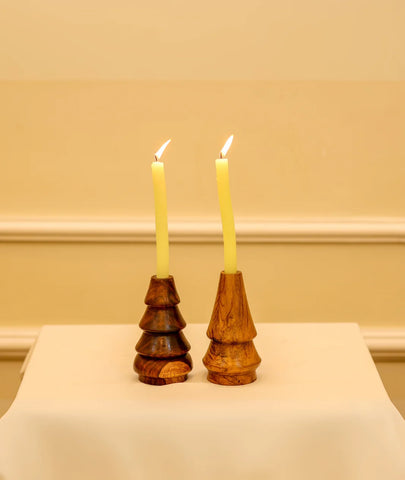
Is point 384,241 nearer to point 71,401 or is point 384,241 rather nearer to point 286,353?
point 286,353

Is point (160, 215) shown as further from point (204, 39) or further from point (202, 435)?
point (204, 39)

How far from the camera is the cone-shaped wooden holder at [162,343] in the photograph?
0.83 m

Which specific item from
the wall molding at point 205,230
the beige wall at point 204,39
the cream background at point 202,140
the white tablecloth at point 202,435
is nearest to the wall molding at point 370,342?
the cream background at point 202,140

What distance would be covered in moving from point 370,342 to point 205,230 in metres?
0.44

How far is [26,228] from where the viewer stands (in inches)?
59.7

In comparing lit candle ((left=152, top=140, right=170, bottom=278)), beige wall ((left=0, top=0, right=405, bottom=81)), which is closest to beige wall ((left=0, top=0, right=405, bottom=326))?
beige wall ((left=0, top=0, right=405, bottom=81))

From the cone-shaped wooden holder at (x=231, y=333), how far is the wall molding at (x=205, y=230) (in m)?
0.69

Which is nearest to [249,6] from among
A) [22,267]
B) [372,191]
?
[372,191]

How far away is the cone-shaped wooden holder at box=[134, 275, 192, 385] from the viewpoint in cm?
83

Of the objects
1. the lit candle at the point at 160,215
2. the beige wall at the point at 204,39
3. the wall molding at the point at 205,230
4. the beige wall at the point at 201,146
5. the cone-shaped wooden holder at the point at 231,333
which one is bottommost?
the cone-shaped wooden holder at the point at 231,333

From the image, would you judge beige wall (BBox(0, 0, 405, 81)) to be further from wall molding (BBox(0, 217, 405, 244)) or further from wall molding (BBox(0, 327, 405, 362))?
wall molding (BBox(0, 327, 405, 362))

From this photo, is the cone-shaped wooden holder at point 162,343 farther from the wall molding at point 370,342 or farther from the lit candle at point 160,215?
the wall molding at point 370,342

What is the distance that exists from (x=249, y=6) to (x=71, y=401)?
0.97 meters

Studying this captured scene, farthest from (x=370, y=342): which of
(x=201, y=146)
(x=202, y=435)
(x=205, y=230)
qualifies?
(x=202, y=435)
